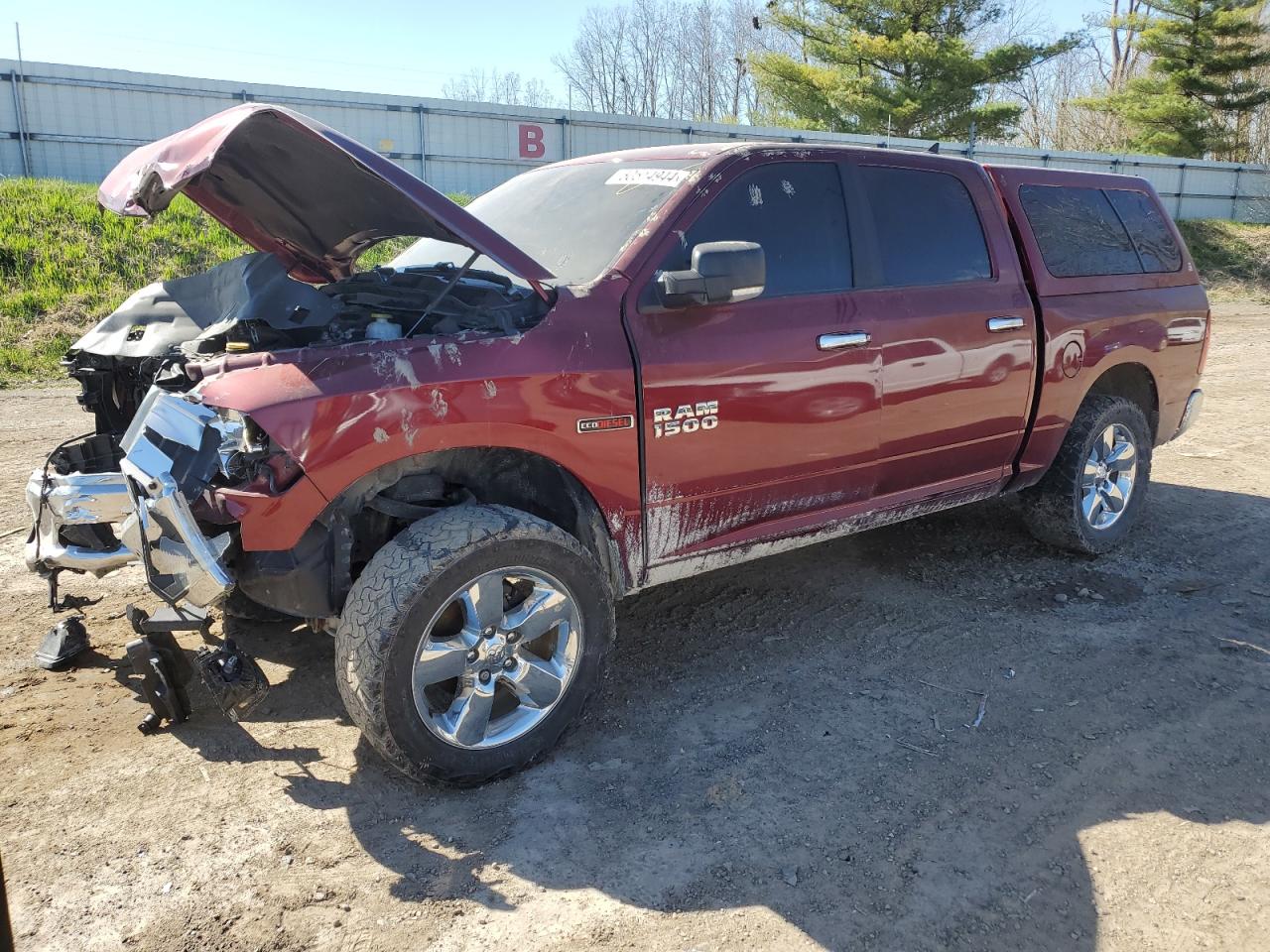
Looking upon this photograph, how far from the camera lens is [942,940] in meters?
2.56

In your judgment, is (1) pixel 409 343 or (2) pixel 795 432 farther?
(2) pixel 795 432

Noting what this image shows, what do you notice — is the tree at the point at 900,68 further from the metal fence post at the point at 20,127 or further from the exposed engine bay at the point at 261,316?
the exposed engine bay at the point at 261,316

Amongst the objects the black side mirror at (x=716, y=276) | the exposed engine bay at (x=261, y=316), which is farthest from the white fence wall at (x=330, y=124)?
the exposed engine bay at (x=261, y=316)

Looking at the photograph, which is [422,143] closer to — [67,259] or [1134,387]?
[67,259]

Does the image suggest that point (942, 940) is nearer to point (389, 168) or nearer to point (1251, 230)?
point (389, 168)

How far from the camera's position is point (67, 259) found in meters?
12.7

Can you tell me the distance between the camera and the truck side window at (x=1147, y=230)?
5504 millimetres

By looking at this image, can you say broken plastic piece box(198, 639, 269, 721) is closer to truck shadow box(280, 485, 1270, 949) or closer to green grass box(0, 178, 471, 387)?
truck shadow box(280, 485, 1270, 949)

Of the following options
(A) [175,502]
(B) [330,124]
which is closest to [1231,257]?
(B) [330,124]

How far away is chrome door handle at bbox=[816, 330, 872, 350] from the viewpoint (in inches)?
152

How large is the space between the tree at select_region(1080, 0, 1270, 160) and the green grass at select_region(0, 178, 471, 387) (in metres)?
31.0

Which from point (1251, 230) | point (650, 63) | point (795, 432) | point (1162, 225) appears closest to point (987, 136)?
point (1251, 230)

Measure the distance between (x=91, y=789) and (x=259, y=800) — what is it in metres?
0.55

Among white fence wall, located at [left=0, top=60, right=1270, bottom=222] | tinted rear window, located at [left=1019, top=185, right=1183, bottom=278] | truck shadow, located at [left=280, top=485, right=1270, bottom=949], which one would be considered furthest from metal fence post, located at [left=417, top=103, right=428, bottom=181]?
truck shadow, located at [left=280, top=485, right=1270, bottom=949]
